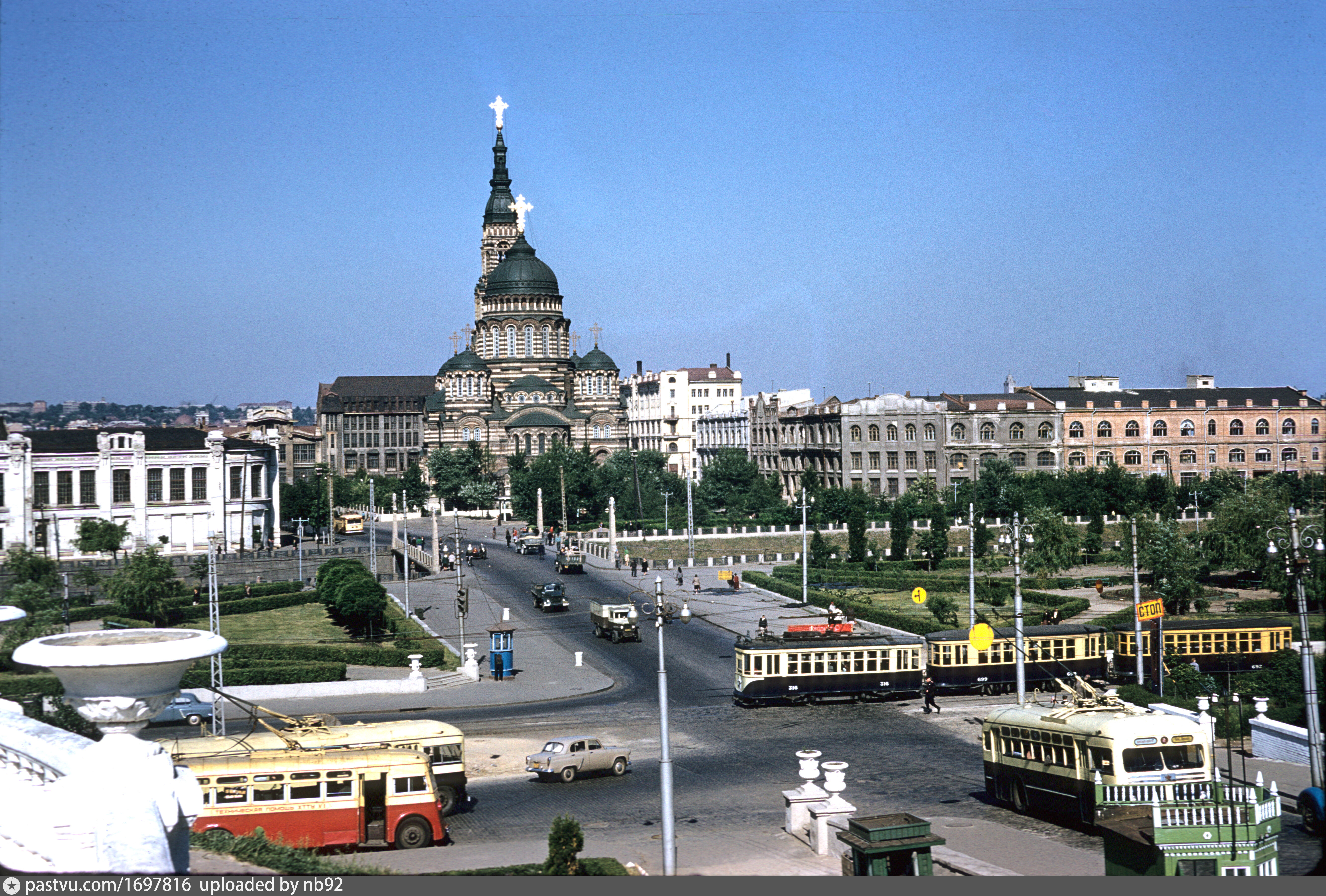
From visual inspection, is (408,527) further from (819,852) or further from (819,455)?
(819,852)

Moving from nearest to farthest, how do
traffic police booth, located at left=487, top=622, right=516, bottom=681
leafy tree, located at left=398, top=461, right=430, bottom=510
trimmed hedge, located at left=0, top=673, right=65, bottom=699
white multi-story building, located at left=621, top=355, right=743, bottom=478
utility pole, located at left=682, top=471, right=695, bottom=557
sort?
trimmed hedge, located at left=0, top=673, right=65, bottom=699, traffic police booth, located at left=487, top=622, right=516, bottom=681, utility pole, located at left=682, top=471, right=695, bottom=557, leafy tree, located at left=398, top=461, right=430, bottom=510, white multi-story building, located at left=621, top=355, right=743, bottom=478

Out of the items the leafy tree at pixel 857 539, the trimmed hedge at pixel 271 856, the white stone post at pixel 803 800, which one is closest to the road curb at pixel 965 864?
the white stone post at pixel 803 800

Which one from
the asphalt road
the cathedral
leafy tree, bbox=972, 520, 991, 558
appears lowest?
the asphalt road

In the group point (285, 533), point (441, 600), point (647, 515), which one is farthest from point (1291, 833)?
point (647, 515)

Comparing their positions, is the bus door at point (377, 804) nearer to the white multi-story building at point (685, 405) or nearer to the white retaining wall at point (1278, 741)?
the white retaining wall at point (1278, 741)

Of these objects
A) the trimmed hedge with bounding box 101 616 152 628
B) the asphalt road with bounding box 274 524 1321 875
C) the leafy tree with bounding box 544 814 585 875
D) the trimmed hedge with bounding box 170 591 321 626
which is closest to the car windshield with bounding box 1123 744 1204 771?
the asphalt road with bounding box 274 524 1321 875

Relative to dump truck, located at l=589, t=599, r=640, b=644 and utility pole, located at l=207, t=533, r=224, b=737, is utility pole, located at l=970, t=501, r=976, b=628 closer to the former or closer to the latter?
dump truck, located at l=589, t=599, r=640, b=644
